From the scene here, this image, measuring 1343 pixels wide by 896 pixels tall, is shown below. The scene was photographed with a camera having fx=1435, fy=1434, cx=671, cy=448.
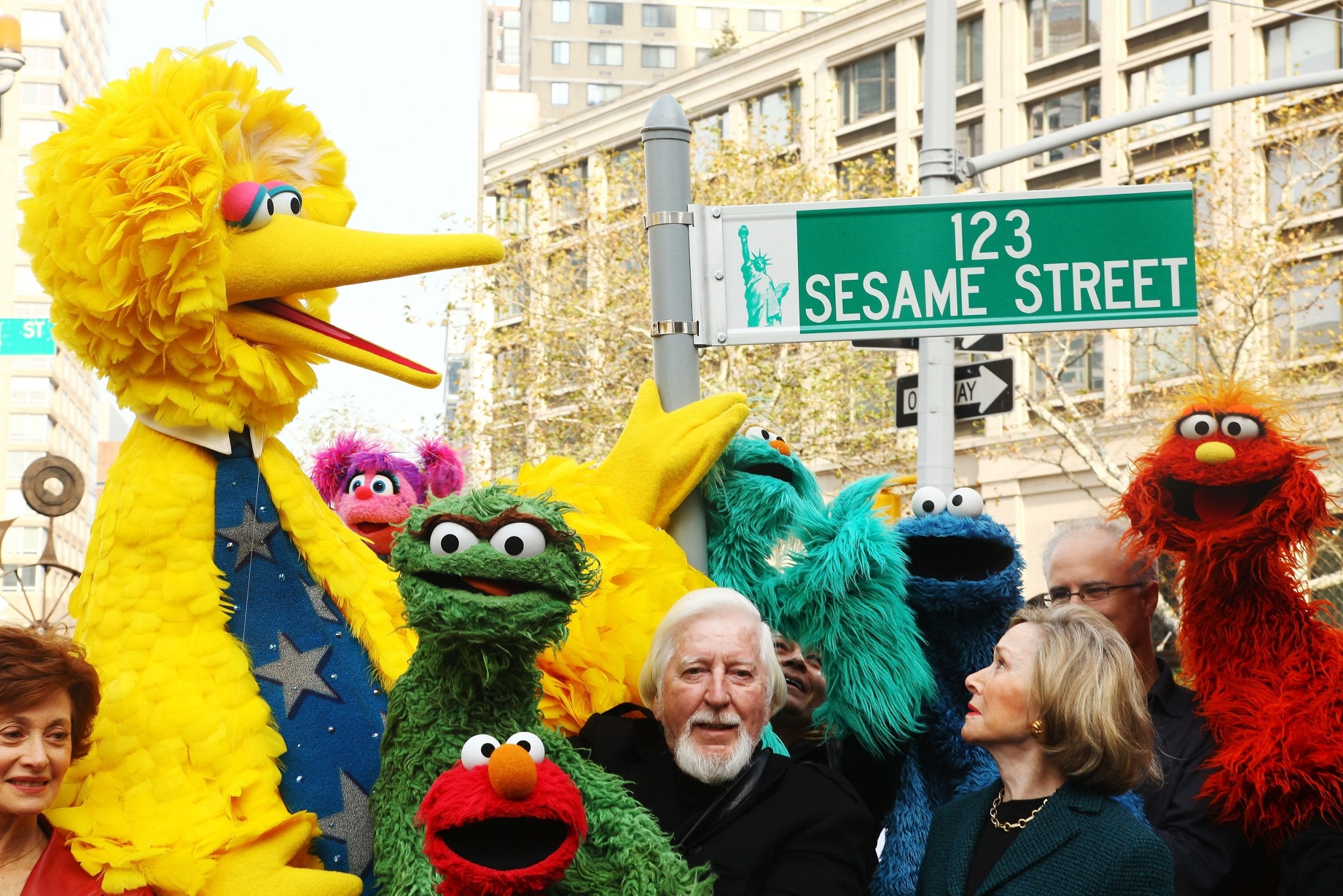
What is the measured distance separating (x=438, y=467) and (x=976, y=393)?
11.2 feet

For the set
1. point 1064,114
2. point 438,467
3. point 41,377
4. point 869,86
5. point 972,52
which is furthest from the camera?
point 41,377

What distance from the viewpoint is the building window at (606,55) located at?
67.9m

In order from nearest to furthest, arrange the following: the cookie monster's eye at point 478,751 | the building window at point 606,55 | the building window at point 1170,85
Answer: the cookie monster's eye at point 478,751, the building window at point 1170,85, the building window at point 606,55

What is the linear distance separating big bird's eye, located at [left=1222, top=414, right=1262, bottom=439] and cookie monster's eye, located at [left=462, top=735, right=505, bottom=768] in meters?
1.78

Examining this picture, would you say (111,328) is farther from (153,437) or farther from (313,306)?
(313,306)

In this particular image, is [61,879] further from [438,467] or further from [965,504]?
[438,467]

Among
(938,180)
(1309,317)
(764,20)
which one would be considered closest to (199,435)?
(938,180)

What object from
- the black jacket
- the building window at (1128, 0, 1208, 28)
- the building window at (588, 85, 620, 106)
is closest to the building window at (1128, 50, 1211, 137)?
the building window at (1128, 0, 1208, 28)

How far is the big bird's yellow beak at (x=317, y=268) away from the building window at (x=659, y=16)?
67998mm

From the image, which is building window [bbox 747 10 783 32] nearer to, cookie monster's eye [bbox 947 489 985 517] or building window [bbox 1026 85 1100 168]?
building window [bbox 1026 85 1100 168]

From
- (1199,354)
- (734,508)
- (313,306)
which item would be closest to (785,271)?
(734,508)

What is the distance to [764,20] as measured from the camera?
63.4m

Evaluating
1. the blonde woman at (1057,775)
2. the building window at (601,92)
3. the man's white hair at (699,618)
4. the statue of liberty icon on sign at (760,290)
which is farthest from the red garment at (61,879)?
the building window at (601,92)

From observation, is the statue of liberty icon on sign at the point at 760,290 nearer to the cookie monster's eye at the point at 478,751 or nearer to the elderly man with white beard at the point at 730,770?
the elderly man with white beard at the point at 730,770
